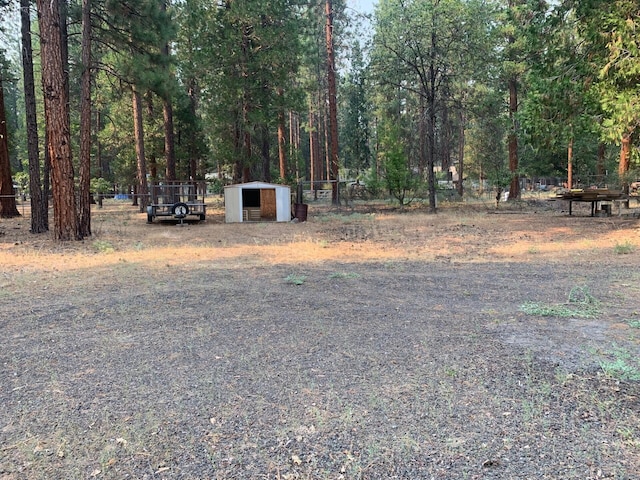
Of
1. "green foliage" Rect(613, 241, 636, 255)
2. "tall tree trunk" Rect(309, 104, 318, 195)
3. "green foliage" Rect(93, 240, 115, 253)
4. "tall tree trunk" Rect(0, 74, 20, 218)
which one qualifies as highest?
"tall tree trunk" Rect(309, 104, 318, 195)

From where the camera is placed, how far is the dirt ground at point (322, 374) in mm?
2111

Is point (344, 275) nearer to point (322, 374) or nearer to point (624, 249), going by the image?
point (322, 374)

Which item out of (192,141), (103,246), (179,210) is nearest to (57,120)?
(103,246)

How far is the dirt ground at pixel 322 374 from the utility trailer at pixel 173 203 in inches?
406

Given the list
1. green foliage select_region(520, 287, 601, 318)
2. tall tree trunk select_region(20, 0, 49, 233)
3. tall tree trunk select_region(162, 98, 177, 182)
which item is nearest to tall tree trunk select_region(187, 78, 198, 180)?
tall tree trunk select_region(162, 98, 177, 182)

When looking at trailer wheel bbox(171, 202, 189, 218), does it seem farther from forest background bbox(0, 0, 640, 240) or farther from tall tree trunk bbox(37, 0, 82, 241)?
tall tree trunk bbox(37, 0, 82, 241)

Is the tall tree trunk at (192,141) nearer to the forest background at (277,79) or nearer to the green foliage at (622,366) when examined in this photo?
the forest background at (277,79)

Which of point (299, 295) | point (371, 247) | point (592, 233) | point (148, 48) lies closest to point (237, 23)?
point (148, 48)

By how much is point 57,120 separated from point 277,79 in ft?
37.1

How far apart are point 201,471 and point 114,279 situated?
17.0ft

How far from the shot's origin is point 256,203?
1923 cm

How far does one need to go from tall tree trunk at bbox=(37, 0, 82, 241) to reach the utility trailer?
5913mm

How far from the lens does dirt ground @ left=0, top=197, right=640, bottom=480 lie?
2.11 m

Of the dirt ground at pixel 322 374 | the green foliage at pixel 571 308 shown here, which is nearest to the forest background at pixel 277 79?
the dirt ground at pixel 322 374
